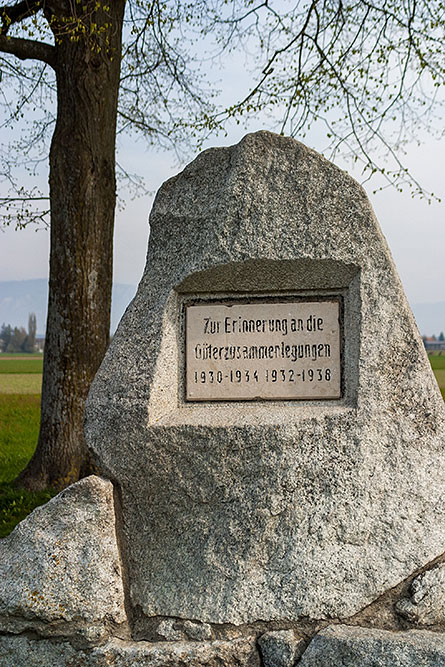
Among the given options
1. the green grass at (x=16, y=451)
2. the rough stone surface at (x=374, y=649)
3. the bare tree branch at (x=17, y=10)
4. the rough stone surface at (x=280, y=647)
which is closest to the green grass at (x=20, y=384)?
the green grass at (x=16, y=451)

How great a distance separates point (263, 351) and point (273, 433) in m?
0.48

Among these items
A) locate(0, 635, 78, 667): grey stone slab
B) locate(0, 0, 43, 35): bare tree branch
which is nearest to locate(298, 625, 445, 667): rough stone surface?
locate(0, 635, 78, 667): grey stone slab

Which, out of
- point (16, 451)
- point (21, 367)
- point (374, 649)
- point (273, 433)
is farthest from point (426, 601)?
point (21, 367)

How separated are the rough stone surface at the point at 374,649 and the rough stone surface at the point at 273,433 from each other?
14 centimetres

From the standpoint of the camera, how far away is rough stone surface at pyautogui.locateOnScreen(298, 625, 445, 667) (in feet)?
9.42

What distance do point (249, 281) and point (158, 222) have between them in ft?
1.90

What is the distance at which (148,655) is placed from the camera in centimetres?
305

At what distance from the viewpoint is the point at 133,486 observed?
3303mm

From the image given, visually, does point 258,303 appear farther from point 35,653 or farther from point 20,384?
point 20,384

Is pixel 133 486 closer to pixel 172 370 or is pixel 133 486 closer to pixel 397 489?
pixel 172 370

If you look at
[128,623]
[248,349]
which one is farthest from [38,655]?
[248,349]

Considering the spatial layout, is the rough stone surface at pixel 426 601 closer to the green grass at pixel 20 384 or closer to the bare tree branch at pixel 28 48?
the bare tree branch at pixel 28 48

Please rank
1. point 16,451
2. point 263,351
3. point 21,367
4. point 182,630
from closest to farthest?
point 182,630 < point 263,351 < point 16,451 < point 21,367

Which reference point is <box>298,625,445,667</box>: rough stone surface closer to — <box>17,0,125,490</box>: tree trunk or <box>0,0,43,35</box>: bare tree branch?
<box>17,0,125,490</box>: tree trunk
